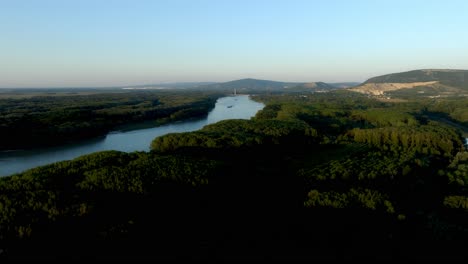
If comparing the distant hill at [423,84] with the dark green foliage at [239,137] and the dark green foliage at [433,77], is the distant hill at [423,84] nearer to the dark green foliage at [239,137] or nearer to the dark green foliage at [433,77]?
the dark green foliage at [433,77]

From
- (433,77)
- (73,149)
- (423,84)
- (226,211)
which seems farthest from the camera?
(433,77)

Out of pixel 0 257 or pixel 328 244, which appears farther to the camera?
pixel 328 244

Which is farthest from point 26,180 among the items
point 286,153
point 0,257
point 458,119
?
point 458,119

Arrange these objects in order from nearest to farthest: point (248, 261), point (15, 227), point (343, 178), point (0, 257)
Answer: point (0, 257) < point (15, 227) < point (248, 261) < point (343, 178)

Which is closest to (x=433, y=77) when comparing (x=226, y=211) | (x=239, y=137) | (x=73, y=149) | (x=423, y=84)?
(x=423, y=84)

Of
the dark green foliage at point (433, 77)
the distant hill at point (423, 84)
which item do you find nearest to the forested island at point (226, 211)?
the distant hill at point (423, 84)

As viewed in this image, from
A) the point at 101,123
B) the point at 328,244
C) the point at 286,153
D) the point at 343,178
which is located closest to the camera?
the point at 328,244

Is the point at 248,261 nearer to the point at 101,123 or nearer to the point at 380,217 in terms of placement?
the point at 380,217

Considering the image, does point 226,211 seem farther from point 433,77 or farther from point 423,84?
point 433,77
